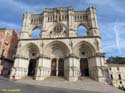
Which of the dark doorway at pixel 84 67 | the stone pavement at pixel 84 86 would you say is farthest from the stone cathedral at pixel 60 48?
the stone pavement at pixel 84 86

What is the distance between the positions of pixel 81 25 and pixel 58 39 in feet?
26.1

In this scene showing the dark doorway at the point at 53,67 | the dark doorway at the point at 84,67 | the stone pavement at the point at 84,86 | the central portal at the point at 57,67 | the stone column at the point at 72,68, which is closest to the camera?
the stone pavement at the point at 84,86

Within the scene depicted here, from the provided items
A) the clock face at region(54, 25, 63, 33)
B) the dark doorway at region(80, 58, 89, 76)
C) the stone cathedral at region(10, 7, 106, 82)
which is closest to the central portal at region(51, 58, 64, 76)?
the stone cathedral at region(10, 7, 106, 82)

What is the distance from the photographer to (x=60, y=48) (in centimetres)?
2838

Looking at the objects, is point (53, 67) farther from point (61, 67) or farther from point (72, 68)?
Result: point (72, 68)

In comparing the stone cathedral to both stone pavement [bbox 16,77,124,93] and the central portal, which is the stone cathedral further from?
stone pavement [bbox 16,77,124,93]

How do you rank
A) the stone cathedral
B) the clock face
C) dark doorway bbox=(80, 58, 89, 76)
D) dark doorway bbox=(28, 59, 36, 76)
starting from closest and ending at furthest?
the stone cathedral → dark doorway bbox=(80, 58, 89, 76) → dark doorway bbox=(28, 59, 36, 76) → the clock face

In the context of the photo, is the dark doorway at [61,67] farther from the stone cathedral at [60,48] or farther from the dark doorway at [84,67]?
the dark doorway at [84,67]

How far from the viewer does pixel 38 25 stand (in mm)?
32750

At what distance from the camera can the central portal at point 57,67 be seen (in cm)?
2702

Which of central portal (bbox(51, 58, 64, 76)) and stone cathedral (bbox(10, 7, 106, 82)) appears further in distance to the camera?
central portal (bbox(51, 58, 64, 76))

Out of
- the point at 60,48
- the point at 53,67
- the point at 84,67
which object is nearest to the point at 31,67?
the point at 53,67

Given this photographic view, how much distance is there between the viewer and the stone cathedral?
24.9 metres

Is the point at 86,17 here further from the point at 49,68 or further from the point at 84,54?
the point at 49,68
